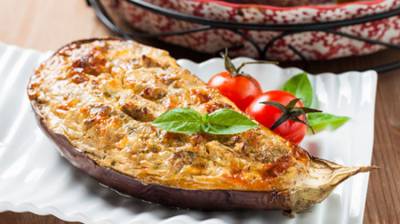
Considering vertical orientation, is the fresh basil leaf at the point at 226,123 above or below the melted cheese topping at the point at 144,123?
above

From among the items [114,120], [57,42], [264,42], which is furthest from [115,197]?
[57,42]

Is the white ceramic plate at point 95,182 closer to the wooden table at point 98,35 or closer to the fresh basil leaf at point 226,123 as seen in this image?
the wooden table at point 98,35

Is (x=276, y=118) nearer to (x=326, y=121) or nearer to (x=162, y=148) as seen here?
(x=326, y=121)

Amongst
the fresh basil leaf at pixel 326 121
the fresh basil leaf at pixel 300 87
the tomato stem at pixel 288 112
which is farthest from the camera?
the fresh basil leaf at pixel 300 87

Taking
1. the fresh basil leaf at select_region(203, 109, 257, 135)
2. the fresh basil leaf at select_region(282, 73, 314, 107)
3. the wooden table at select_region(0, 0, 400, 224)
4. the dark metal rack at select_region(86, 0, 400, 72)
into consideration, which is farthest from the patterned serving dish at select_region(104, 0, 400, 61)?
the fresh basil leaf at select_region(203, 109, 257, 135)

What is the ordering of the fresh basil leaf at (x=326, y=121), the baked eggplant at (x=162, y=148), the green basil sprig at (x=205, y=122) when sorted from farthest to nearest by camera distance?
1. the fresh basil leaf at (x=326, y=121)
2. the green basil sprig at (x=205, y=122)
3. the baked eggplant at (x=162, y=148)

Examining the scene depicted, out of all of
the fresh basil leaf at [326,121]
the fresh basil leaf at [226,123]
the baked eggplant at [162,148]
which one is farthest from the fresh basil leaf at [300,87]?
the fresh basil leaf at [226,123]

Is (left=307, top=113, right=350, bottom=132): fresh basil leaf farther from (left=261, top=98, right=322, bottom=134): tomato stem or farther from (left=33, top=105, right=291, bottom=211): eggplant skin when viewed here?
(left=33, top=105, right=291, bottom=211): eggplant skin

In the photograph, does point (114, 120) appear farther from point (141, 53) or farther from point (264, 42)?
point (264, 42)
